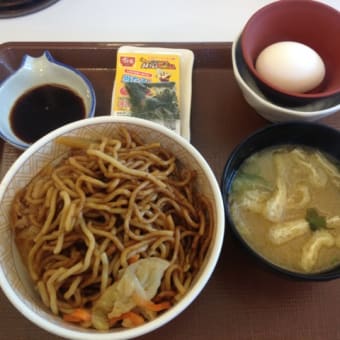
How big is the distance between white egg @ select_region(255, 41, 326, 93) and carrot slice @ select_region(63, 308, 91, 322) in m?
0.85

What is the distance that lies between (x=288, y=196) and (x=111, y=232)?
0.52 metres

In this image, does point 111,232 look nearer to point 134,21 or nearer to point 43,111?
point 43,111

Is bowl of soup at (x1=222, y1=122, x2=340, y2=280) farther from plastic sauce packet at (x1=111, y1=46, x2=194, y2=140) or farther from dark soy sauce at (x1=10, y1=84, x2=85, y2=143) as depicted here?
dark soy sauce at (x1=10, y1=84, x2=85, y2=143)

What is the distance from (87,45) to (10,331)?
3.22 ft

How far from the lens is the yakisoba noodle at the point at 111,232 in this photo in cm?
93

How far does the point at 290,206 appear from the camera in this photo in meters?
1.13

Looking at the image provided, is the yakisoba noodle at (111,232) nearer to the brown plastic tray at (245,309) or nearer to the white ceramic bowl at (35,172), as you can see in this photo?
the white ceramic bowl at (35,172)

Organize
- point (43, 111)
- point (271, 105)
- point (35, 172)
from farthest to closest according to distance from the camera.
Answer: point (43, 111), point (271, 105), point (35, 172)

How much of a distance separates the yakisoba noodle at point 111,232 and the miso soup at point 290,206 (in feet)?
0.53

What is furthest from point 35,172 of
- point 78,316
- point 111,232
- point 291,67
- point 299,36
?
point 299,36

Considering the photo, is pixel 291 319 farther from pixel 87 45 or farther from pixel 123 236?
pixel 87 45

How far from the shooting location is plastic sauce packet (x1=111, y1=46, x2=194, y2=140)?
1.33 meters

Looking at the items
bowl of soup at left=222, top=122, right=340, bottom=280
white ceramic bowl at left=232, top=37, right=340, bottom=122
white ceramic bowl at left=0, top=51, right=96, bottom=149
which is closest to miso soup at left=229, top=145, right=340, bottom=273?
bowl of soup at left=222, top=122, right=340, bottom=280

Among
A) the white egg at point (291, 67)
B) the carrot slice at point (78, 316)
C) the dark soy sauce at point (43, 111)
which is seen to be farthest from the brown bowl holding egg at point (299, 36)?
the carrot slice at point (78, 316)
